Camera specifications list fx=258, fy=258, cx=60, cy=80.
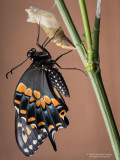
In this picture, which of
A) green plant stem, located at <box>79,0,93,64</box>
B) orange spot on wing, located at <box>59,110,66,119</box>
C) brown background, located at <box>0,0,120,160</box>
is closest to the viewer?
green plant stem, located at <box>79,0,93,64</box>

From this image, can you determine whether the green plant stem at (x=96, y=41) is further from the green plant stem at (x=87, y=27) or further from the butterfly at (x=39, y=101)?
the butterfly at (x=39, y=101)

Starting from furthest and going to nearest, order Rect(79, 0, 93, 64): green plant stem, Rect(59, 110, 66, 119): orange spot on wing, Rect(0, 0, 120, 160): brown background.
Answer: Rect(0, 0, 120, 160): brown background
Rect(59, 110, 66, 119): orange spot on wing
Rect(79, 0, 93, 64): green plant stem

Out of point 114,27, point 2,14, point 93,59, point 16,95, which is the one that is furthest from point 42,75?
point 114,27

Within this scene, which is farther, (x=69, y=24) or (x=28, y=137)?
(x=28, y=137)

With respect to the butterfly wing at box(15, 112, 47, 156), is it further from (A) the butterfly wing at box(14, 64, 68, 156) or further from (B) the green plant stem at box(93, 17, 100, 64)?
(B) the green plant stem at box(93, 17, 100, 64)

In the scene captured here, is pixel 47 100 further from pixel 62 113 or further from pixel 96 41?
pixel 96 41

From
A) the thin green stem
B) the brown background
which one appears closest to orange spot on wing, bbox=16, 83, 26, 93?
the thin green stem

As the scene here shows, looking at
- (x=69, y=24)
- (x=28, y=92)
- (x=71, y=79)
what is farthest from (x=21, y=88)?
(x=71, y=79)
